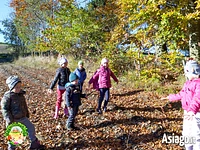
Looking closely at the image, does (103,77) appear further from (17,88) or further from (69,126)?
(17,88)

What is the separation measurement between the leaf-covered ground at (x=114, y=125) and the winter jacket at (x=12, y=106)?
910mm

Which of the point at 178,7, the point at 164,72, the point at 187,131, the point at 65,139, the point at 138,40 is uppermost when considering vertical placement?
the point at 178,7

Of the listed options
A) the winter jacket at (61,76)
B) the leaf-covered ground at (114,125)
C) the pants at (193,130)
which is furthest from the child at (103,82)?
the pants at (193,130)

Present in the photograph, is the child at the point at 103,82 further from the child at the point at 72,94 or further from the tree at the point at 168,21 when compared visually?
the tree at the point at 168,21

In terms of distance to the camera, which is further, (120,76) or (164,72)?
(120,76)

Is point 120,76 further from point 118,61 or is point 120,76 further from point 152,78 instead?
point 152,78

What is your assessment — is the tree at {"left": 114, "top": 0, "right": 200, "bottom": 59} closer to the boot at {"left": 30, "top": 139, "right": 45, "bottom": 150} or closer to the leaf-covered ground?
the leaf-covered ground

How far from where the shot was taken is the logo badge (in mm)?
4223

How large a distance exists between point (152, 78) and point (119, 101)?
91.0 inches

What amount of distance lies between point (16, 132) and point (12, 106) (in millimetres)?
538

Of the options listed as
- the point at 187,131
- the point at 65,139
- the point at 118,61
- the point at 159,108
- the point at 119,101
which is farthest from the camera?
the point at 118,61

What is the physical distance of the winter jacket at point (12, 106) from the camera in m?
4.06

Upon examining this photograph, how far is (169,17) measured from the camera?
7.41 metres

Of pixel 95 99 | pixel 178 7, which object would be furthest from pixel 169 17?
pixel 95 99
